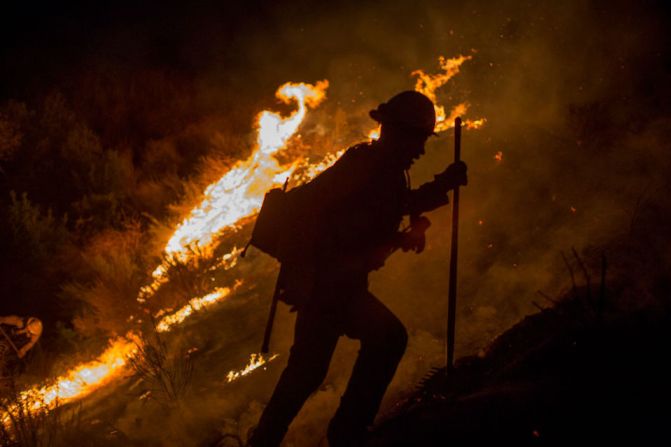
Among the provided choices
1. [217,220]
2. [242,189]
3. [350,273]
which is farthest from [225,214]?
[350,273]

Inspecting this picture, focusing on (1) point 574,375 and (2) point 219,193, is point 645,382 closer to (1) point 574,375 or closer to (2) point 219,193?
(1) point 574,375

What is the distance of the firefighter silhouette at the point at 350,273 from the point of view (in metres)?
2.48

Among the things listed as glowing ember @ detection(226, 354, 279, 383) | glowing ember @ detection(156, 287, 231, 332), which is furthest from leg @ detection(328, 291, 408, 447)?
glowing ember @ detection(156, 287, 231, 332)

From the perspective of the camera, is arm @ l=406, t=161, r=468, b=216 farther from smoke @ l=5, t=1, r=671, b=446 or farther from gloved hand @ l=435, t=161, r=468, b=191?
smoke @ l=5, t=1, r=671, b=446

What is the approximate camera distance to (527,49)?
6.59 m

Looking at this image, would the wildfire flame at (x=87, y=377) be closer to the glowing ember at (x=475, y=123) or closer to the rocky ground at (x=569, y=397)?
the rocky ground at (x=569, y=397)

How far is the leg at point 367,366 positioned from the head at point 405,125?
33.2 inches

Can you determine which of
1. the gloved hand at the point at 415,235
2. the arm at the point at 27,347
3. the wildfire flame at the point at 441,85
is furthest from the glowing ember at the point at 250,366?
the wildfire flame at the point at 441,85

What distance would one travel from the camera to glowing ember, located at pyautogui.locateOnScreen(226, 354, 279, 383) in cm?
448

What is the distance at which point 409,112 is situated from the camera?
2600 millimetres

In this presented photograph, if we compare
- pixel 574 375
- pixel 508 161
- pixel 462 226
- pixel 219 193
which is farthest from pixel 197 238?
pixel 574 375

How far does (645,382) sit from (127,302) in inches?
238

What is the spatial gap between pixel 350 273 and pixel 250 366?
8.23 ft

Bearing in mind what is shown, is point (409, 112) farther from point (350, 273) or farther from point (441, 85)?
point (441, 85)
